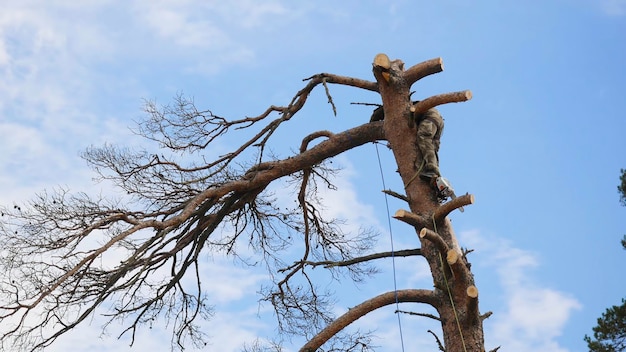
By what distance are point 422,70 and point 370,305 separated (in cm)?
235

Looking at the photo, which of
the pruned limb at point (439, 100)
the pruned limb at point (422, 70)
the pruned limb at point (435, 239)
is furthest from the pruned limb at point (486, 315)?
the pruned limb at point (422, 70)

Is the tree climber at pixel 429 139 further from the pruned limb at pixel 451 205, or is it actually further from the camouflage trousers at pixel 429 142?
the pruned limb at pixel 451 205

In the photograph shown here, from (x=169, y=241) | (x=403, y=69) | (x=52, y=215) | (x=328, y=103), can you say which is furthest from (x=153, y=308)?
(x=403, y=69)

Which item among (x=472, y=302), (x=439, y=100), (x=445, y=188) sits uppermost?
(x=439, y=100)

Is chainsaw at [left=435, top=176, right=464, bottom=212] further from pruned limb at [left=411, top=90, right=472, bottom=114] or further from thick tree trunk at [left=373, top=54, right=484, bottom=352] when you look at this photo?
pruned limb at [left=411, top=90, right=472, bottom=114]

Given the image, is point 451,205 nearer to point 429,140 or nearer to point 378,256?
point 378,256

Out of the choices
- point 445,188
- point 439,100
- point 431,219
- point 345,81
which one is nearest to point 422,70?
point 439,100

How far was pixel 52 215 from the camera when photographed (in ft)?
25.6

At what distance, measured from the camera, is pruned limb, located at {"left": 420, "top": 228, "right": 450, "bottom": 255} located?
6.37 m

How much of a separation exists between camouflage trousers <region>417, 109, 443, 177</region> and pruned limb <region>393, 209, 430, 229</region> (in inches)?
21.2

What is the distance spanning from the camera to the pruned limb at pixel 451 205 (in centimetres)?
666

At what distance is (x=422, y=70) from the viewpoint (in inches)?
311

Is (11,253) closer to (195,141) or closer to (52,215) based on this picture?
(52,215)

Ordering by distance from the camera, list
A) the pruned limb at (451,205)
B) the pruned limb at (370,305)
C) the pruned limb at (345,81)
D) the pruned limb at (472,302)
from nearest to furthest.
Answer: the pruned limb at (472,302), the pruned limb at (451,205), the pruned limb at (370,305), the pruned limb at (345,81)
